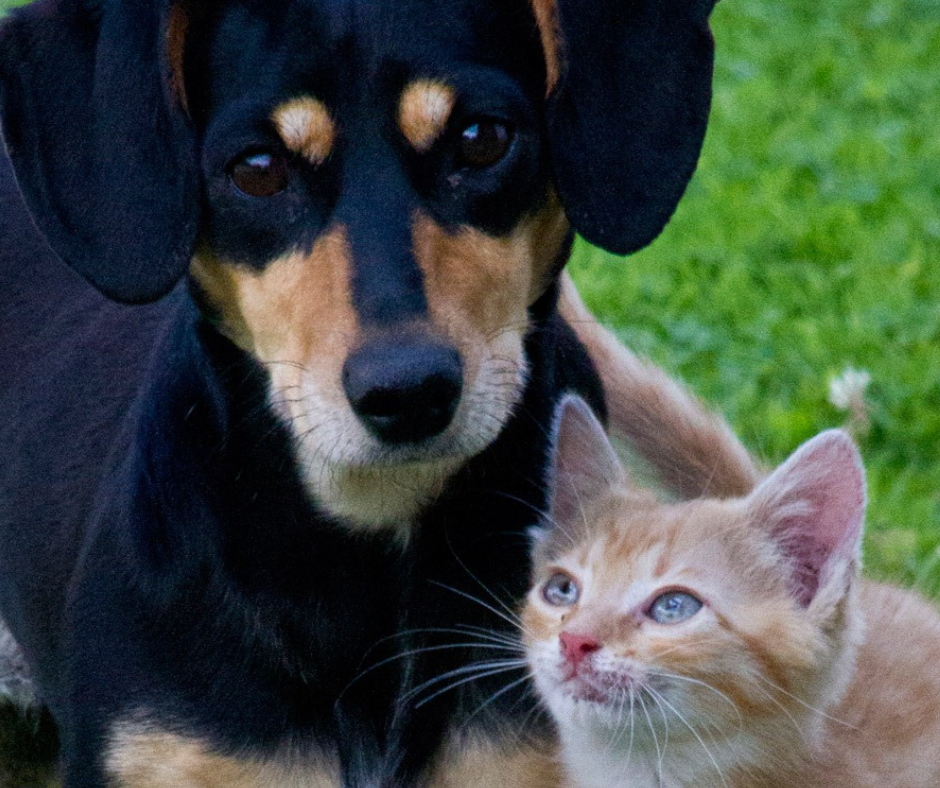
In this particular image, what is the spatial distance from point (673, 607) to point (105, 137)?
1.25 m

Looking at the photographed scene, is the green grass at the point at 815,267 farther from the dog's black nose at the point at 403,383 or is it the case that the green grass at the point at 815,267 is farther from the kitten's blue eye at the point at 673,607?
the dog's black nose at the point at 403,383

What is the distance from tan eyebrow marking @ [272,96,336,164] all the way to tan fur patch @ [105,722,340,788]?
111 centimetres

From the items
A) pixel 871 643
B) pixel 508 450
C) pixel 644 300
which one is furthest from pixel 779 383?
pixel 508 450

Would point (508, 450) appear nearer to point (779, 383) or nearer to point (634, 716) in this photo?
point (634, 716)

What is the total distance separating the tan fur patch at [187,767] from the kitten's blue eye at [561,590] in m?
0.51

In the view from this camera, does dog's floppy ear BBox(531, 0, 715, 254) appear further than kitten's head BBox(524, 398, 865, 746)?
Yes

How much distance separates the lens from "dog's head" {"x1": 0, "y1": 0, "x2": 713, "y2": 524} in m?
3.05

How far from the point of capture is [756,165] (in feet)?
22.8

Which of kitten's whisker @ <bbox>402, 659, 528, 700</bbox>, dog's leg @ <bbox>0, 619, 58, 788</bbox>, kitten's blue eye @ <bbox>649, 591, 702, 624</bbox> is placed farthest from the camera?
dog's leg @ <bbox>0, 619, 58, 788</bbox>

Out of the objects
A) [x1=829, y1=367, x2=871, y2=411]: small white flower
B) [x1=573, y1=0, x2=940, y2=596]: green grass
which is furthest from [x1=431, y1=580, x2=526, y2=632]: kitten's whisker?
[x1=829, y1=367, x2=871, y2=411]: small white flower

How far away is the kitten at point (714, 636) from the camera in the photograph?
3.08 m

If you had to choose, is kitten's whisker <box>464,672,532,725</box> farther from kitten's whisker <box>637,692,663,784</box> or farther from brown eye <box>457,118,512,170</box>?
brown eye <box>457,118,512,170</box>

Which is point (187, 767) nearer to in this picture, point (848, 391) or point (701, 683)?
point (701, 683)

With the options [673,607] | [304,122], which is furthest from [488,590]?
[304,122]
